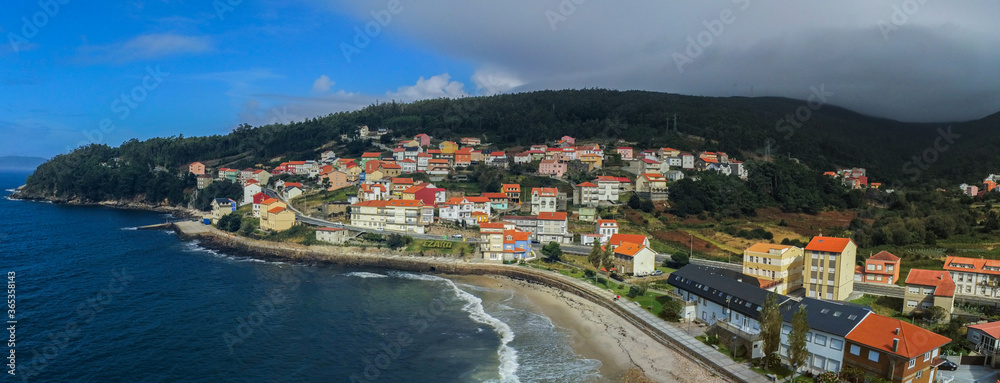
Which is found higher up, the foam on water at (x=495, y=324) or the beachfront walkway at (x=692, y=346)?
the beachfront walkway at (x=692, y=346)

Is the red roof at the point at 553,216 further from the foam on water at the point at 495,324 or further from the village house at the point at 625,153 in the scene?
the village house at the point at 625,153

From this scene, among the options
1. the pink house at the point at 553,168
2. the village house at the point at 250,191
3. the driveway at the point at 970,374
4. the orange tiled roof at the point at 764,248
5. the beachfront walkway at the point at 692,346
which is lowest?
the beachfront walkway at the point at 692,346

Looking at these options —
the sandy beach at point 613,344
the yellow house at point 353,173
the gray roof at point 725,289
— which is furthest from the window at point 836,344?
the yellow house at point 353,173

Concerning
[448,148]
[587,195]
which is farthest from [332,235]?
[448,148]

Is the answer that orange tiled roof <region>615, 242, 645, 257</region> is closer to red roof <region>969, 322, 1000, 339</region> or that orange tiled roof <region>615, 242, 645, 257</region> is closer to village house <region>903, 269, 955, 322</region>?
village house <region>903, 269, 955, 322</region>

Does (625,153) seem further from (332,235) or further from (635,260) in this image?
(332,235)

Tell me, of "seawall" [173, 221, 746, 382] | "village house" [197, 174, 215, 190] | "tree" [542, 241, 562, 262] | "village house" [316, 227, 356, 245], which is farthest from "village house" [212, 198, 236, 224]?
"tree" [542, 241, 562, 262]

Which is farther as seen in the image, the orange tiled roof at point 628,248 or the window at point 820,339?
the orange tiled roof at point 628,248
